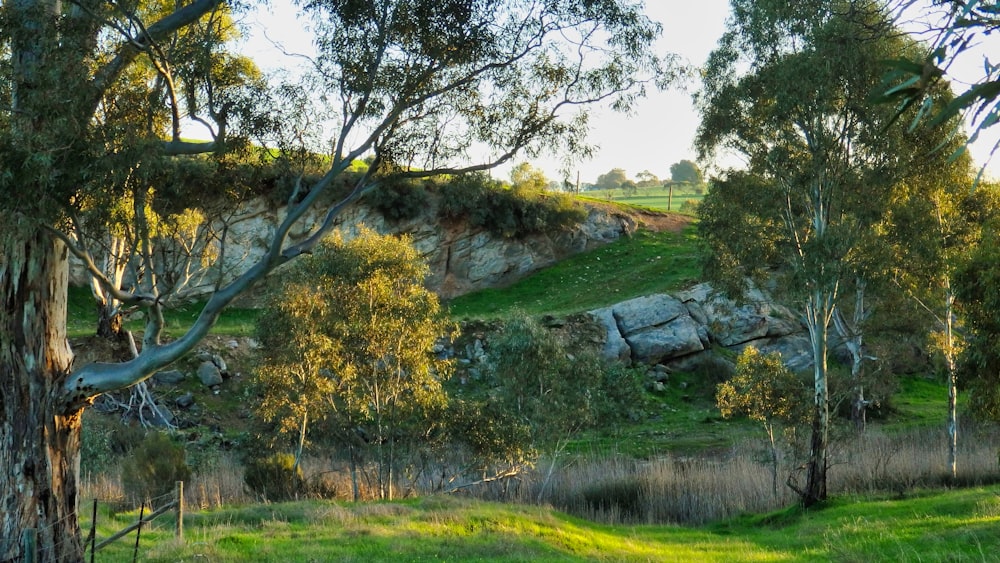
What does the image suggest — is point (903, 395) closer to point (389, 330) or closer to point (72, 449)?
point (389, 330)

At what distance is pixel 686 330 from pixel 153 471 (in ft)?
82.7

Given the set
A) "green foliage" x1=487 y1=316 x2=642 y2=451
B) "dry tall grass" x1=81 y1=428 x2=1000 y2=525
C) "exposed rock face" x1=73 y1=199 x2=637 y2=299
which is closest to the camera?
"dry tall grass" x1=81 y1=428 x2=1000 y2=525

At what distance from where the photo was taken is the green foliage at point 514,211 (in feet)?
170

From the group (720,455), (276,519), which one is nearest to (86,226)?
(276,519)

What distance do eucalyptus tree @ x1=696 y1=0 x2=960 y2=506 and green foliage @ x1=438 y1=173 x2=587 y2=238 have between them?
2552 cm

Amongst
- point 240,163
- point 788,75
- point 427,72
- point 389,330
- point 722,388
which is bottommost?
point 722,388

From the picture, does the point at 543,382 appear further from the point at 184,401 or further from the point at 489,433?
the point at 184,401

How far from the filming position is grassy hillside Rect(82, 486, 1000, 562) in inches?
590

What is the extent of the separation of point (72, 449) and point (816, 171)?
18241mm

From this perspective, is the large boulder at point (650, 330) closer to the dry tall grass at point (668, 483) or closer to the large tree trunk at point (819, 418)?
the dry tall grass at point (668, 483)

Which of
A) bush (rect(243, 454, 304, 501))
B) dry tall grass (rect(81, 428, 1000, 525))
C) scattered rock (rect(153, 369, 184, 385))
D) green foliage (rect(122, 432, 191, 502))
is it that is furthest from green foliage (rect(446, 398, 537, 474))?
scattered rock (rect(153, 369, 184, 385))

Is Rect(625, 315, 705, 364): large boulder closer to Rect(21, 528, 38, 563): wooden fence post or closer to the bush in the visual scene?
the bush

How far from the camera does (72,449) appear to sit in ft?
41.4

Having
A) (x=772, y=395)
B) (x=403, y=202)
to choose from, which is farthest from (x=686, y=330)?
(x=403, y=202)
